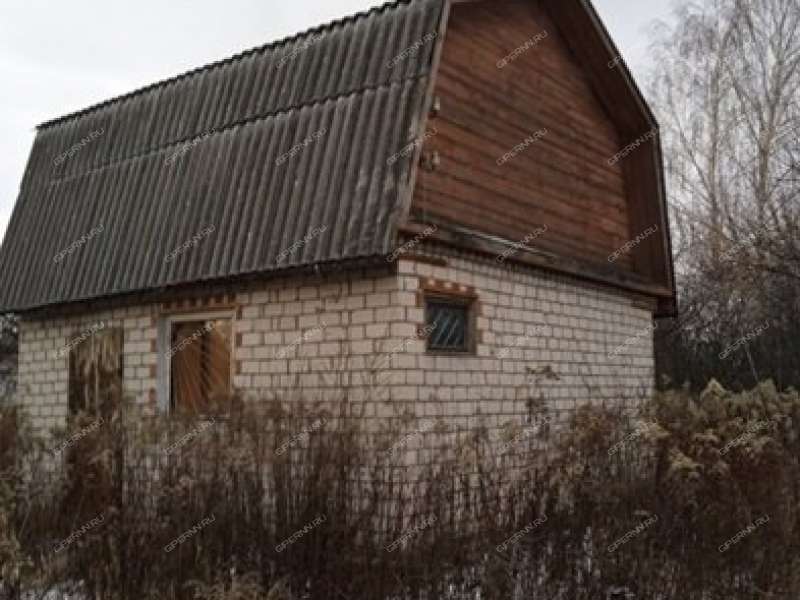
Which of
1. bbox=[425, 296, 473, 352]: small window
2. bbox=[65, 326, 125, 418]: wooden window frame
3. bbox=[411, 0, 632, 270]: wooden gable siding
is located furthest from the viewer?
bbox=[65, 326, 125, 418]: wooden window frame

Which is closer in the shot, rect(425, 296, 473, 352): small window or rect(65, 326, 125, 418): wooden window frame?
rect(425, 296, 473, 352): small window

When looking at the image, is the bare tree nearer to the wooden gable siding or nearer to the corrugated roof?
the wooden gable siding

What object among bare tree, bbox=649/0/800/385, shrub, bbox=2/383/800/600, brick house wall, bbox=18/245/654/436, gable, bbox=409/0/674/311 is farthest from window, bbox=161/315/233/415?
bare tree, bbox=649/0/800/385

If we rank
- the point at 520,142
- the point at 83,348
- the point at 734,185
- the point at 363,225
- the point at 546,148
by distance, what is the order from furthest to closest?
the point at 734,185 < the point at 546,148 < the point at 83,348 < the point at 520,142 < the point at 363,225

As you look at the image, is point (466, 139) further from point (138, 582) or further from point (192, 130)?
point (138, 582)

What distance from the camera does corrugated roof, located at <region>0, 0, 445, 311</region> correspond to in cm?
729

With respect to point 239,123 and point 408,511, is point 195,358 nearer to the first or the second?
point 239,123

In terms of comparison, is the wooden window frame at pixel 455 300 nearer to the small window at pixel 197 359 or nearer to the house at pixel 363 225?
the house at pixel 363 225

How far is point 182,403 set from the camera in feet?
28.5

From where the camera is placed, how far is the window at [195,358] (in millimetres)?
8336

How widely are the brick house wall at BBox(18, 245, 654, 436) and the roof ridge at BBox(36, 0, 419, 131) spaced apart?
8.30 feet

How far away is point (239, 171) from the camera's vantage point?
27.3ft

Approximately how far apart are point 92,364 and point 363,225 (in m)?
4.14

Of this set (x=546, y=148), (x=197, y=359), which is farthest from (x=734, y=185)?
(x=197, y=359)
